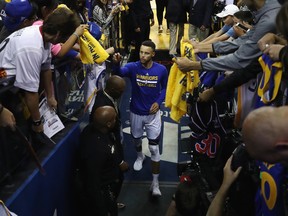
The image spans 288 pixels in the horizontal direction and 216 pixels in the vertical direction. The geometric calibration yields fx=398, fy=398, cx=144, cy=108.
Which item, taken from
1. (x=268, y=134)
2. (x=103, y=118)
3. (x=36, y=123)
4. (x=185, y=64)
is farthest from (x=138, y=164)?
(x=268, y=134)

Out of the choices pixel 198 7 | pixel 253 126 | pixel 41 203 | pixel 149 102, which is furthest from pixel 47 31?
pixel 198 7

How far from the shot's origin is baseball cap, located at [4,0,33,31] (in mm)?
3178

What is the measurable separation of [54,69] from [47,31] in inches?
24.7

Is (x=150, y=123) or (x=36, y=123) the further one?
(x=150, y=123)

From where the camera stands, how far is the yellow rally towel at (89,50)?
361cm

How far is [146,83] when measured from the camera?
477 centimetres

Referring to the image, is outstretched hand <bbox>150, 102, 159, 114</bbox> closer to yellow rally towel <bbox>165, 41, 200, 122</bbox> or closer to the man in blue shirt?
the man in blue shirt

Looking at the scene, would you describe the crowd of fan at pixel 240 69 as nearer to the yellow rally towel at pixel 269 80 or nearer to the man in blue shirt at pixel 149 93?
the yellow rally towel at pixel 269 80

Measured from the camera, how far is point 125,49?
9.29 meters

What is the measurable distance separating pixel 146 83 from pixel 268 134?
11.2ft

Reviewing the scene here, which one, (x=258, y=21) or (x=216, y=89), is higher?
(x=258, y=21)

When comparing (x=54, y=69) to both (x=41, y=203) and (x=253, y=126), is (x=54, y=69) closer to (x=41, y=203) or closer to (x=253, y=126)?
(x=41, y=203)

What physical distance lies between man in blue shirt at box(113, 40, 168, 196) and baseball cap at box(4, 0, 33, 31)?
1589 mm

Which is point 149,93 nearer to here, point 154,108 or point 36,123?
point 154,108
